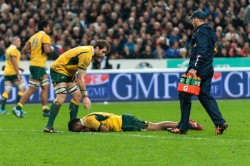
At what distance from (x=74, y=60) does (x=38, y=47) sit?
202 inches

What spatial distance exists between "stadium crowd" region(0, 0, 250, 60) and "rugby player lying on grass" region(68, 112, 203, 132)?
1501 cm

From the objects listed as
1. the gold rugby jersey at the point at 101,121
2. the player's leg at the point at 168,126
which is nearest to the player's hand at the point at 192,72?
the player's leg at the point at 168,126

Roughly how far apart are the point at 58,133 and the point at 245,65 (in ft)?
53.3

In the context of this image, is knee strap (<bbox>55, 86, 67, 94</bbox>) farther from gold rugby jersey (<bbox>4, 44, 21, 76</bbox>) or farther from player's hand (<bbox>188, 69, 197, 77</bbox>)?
gold rugby jersey (<bbox>4, 44, 21, 76</bbox>)

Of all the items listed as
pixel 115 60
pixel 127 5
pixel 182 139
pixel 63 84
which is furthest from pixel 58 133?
pixel 127 5

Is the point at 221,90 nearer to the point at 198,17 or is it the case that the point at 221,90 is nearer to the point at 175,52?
the point at 175,52

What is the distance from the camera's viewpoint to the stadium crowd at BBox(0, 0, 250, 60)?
31031 millimetres

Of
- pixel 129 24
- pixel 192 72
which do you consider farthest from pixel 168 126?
pixel 129 24

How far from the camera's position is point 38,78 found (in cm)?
2102

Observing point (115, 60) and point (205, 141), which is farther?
point (115, 60)

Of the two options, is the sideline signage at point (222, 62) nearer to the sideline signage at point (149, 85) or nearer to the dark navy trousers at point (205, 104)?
the sideline signage at point (149, 85)

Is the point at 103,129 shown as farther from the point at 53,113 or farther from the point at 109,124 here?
the point at 53,113

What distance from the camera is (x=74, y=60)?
15773 mm

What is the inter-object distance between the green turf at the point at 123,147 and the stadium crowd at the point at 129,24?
42.3ft
